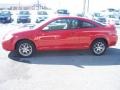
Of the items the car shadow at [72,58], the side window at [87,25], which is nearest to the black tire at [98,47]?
the car shadow at [72,58]

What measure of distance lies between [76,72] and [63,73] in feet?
1.23

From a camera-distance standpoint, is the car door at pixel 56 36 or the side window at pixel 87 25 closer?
the car door at pixel 56 36

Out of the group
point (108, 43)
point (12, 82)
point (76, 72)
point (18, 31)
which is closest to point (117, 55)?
point (108, 43)

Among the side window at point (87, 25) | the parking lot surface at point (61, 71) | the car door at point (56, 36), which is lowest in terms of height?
the parking lot surface at point (61, 71)

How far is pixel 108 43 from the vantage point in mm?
9609

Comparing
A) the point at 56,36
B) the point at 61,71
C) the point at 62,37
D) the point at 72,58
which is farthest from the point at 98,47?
the point at 61,71

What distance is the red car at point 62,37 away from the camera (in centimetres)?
896

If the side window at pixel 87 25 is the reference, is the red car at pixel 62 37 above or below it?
below

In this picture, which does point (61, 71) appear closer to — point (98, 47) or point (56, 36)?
point (56, 36)

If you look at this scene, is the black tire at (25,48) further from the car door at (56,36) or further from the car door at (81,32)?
the car door at (81,32)

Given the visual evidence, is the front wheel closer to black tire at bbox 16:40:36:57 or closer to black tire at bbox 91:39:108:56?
black tire at bbox 91:39:108:56

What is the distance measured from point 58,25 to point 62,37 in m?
0.45

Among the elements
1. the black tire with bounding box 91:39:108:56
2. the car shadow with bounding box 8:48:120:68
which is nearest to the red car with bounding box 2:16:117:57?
the black tire with bounding box 91:39:108:56

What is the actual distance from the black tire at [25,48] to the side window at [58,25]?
81cm
